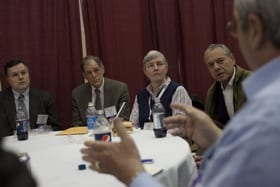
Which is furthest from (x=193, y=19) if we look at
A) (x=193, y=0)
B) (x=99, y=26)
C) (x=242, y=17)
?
(x=242, y=17)

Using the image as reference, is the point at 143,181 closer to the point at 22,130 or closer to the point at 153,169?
the point at 153,169

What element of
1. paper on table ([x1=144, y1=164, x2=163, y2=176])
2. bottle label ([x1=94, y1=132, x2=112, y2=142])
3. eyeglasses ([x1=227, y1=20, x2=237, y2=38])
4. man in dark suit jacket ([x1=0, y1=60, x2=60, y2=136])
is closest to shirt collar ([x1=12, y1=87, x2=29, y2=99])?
man in dark suit jacket ([x1=0, y1=60, x2=60, y2=136])

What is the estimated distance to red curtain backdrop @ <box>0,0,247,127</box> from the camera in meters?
4.29

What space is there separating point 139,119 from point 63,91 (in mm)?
1195

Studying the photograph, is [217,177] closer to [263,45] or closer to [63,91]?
[263,45]

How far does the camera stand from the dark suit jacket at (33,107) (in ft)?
12.5

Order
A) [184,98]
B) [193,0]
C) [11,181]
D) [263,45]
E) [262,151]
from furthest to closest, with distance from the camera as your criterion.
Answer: [193,0]
[184,98]
[263,45]
[262,151]
[11,181]

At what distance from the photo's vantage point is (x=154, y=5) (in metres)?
4.38

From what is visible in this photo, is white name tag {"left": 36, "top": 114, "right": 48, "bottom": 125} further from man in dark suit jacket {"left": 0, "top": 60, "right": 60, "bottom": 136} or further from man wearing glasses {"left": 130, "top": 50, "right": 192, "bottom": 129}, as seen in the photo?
man wearing glasses {"left": 130, "top": 50, "right": 192, "bottom": 129}

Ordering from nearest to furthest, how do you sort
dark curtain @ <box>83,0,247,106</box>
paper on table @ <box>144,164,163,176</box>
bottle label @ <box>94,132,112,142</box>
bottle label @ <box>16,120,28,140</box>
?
paper on table @ <box>144,164,163,176</box> → bottle label @ <box>94,132,112,142</box> → bottle label @ <box>16,120,28,140</box> → dark curtain @ <box>83,0,247,106</box>

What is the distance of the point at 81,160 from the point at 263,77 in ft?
4.71

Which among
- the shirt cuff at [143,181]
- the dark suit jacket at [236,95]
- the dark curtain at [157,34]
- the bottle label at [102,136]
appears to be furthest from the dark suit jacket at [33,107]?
the shirt cuff at [143,181]

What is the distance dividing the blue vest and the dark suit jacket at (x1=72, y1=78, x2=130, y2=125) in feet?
0.89

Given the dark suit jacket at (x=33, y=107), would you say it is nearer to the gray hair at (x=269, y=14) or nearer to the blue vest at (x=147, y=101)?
the blue vest at (x=147, y=101)
